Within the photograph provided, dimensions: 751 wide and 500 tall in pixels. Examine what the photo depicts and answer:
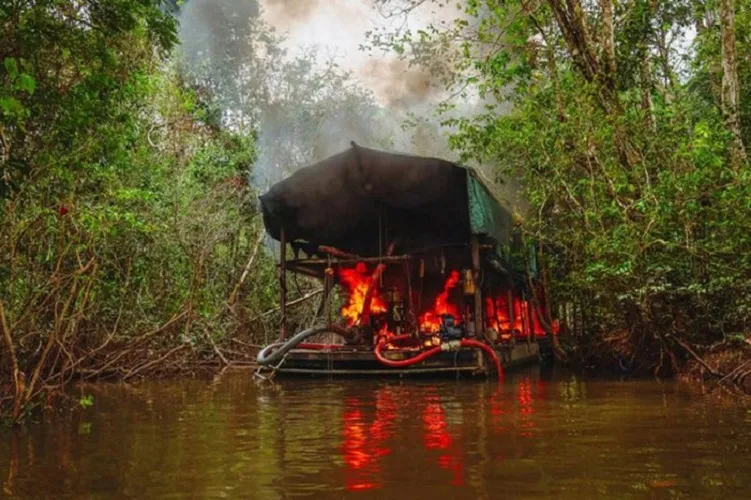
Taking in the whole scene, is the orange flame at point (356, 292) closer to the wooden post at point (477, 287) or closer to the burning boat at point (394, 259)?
the burning boat at point (394, 259)

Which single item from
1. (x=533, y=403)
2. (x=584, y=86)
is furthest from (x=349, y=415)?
(x=584, y=86)

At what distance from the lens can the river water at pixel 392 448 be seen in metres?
4.62

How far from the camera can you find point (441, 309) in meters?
16.7

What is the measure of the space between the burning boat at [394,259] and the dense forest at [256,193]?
1795mm

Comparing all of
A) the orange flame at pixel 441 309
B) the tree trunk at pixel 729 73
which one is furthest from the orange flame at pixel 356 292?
the tree trunk at pixel 729 73

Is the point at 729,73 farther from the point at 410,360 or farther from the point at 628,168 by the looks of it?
the point at 410,360

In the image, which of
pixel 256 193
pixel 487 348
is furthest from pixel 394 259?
pixel 256 193

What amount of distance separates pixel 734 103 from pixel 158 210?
12.6 metres

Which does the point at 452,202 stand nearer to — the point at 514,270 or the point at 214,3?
the point at 514,270

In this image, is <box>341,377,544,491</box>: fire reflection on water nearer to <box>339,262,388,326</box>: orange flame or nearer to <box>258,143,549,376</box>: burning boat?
<box>258,143,549,376</box>: burning boat

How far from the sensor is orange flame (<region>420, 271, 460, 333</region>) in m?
16.6

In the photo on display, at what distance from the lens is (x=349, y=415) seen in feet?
28.1

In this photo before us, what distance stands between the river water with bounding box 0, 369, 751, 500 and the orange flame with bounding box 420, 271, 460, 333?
608 cm

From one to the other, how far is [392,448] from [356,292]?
1074cm
